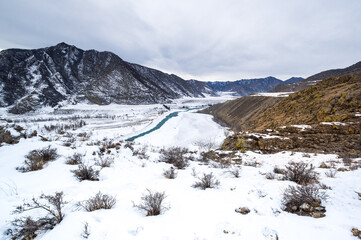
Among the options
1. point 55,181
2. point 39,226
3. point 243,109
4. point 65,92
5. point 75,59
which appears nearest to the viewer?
point 39,226

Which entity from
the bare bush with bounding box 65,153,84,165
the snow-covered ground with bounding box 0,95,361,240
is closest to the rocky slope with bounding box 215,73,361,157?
the snow-covered ground with bounding box 0,95,361,240

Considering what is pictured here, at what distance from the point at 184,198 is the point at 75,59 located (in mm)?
147178

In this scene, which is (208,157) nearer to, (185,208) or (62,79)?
(185,208)

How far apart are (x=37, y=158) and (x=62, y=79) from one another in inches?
4357

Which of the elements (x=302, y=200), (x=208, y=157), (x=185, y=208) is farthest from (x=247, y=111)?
(x=185, y=208)

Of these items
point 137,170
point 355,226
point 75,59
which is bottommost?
point 137,170

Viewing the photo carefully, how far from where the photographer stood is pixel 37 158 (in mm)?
4828

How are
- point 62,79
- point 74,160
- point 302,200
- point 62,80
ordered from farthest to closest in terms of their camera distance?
point 62,79 < point 62,80 < point 74,160 < point 302,200

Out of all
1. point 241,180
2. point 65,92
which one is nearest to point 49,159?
point 241,180

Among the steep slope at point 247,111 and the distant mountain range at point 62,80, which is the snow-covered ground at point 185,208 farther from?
the distant mountain range at point 62,80

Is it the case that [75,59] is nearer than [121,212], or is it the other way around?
[121,212]

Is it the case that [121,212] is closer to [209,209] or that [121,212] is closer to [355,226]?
[209,209]

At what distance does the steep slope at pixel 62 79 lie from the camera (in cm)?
6425

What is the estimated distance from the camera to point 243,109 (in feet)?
110
